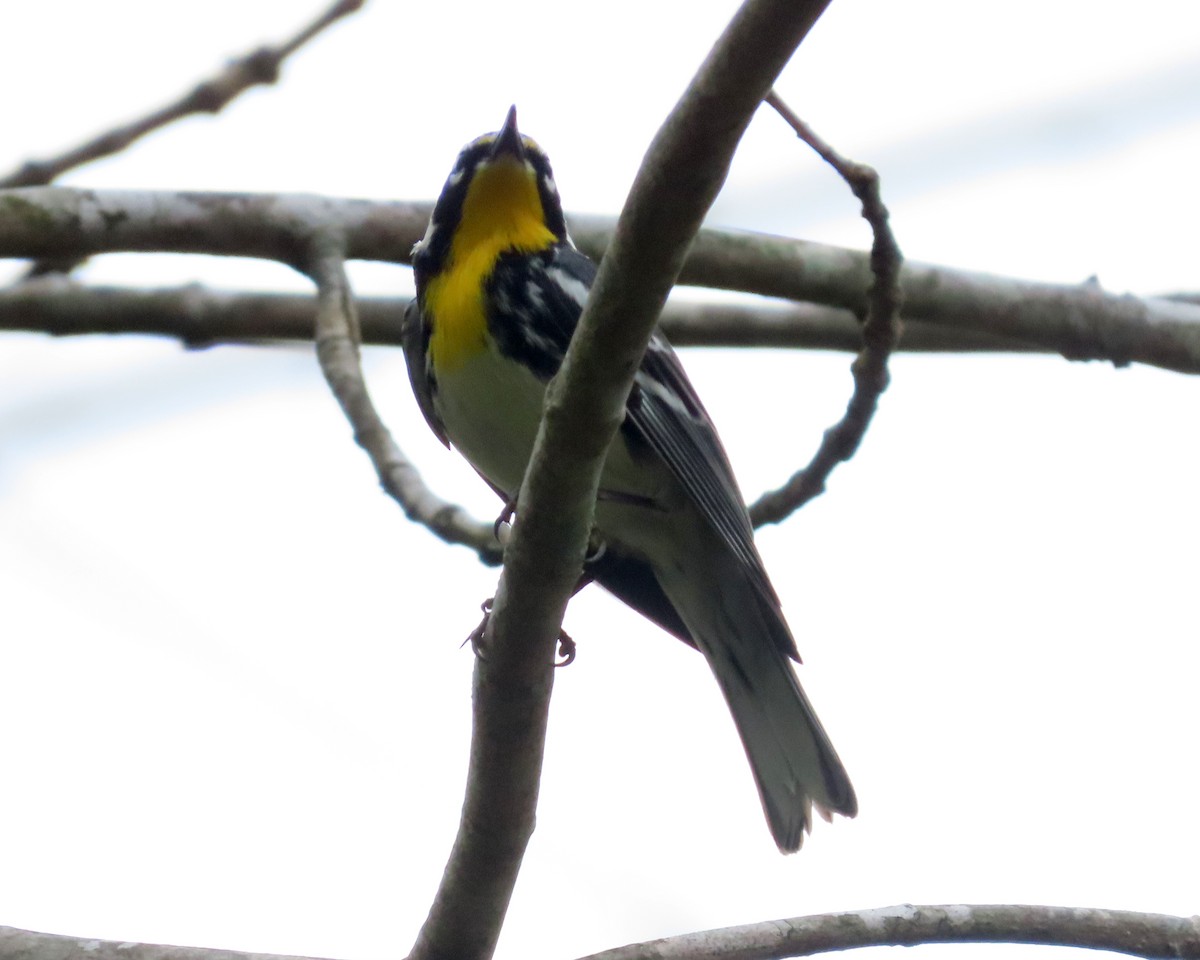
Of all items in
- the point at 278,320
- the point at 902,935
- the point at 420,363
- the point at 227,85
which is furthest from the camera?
the point at 278,320

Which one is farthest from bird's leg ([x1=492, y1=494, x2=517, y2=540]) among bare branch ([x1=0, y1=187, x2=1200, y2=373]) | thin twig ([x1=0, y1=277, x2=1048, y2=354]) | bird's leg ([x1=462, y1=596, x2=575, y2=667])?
thin twig ([x1=0, y1=277, x2=1048, y2=354])

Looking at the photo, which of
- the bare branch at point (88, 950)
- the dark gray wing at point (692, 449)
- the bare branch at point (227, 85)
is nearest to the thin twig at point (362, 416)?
the dark gray wing at point (692, 449)

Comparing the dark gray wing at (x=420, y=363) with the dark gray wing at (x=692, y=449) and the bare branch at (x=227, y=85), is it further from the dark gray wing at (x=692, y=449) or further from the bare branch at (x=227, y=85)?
the bare branch at (x=227, y=85)

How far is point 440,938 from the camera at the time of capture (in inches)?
122

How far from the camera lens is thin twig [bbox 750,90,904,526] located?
3355 millimetres

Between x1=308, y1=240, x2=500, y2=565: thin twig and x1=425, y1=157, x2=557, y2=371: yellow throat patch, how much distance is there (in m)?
0.27

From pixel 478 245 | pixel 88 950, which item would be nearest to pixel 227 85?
pixel 478 245

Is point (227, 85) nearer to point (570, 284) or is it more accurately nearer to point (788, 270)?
point (570, 284)

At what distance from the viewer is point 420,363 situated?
453cm

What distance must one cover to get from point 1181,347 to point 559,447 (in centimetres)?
305

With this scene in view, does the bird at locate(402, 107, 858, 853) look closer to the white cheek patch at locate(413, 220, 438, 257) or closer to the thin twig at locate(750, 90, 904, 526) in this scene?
the white cheek patch at locate(413, 220, 438, 257)

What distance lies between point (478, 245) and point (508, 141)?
47 cm

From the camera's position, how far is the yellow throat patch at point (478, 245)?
4203 mm

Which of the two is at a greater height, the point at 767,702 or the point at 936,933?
the point at 767,702
